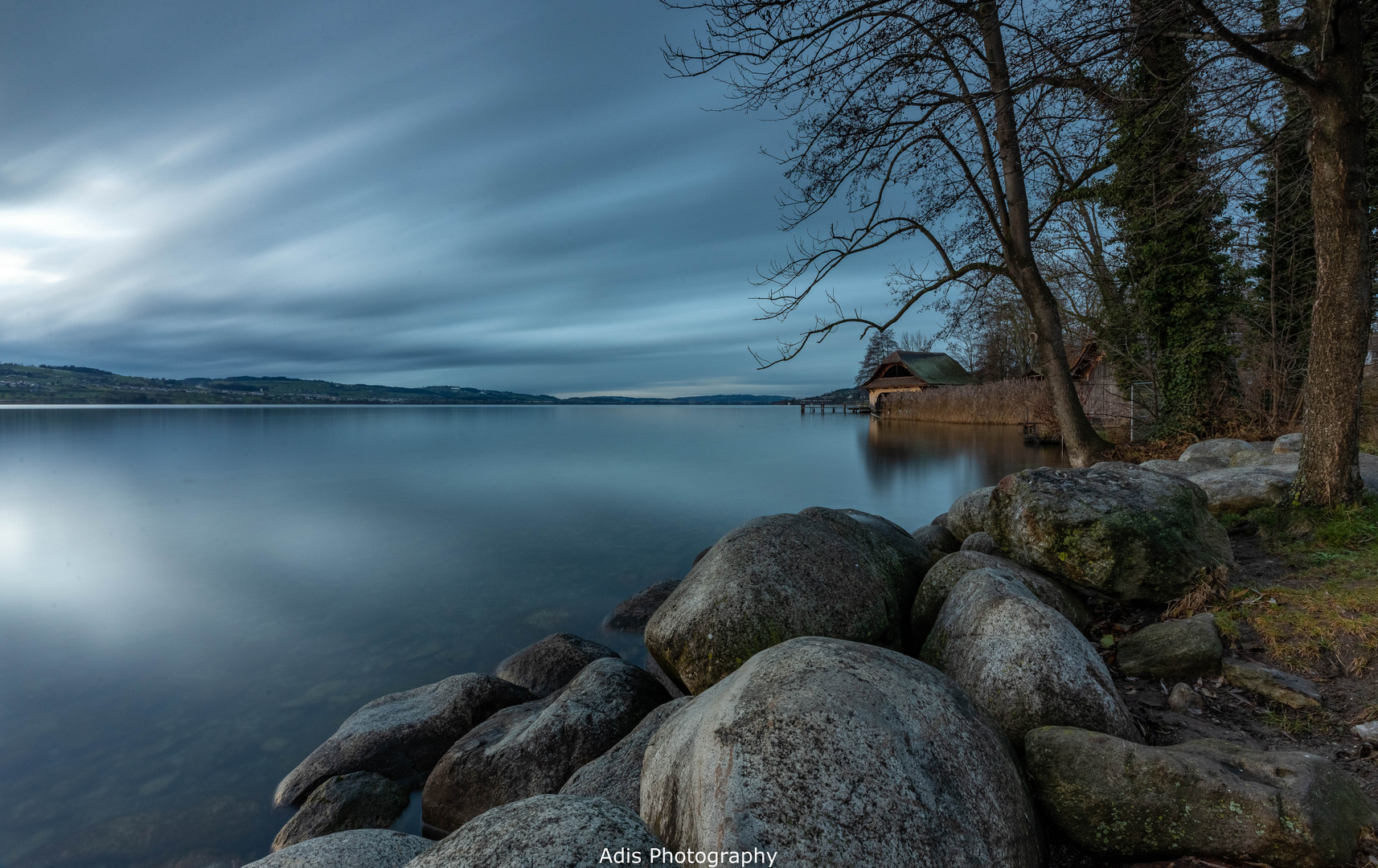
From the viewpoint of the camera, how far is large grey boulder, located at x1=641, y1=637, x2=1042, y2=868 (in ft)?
6.49

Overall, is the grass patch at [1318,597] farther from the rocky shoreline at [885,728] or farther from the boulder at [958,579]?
the boulder at [958,579]

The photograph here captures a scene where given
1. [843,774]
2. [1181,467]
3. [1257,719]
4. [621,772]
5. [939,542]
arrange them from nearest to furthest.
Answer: [843,774] → [1257,719] → [621,772] → [939,542] → [1181,467]

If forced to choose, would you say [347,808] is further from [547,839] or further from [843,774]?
[843,774]

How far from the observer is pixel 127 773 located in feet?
17.0

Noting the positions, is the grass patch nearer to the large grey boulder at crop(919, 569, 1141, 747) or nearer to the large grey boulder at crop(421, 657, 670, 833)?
the large grey boulder at crop(919, 569, 1141, 747)

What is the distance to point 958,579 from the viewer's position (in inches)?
178

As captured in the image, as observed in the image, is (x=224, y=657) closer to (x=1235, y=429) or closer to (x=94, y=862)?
(x=94, y=862)

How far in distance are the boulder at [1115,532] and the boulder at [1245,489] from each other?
1968mm

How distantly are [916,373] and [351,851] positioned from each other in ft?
188

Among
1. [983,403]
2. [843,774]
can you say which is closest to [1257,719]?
[843,774]

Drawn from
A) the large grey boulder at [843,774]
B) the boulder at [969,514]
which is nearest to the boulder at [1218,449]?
the boulder at [969,514]

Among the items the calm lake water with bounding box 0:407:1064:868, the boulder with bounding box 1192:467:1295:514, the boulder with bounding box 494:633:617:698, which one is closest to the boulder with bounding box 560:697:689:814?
the boulder with bounding box 494:633:617:698

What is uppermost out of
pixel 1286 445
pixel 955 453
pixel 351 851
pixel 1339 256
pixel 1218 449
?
pixel 1339 256

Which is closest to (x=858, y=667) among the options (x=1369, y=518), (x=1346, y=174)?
(x=1369, y=518)
